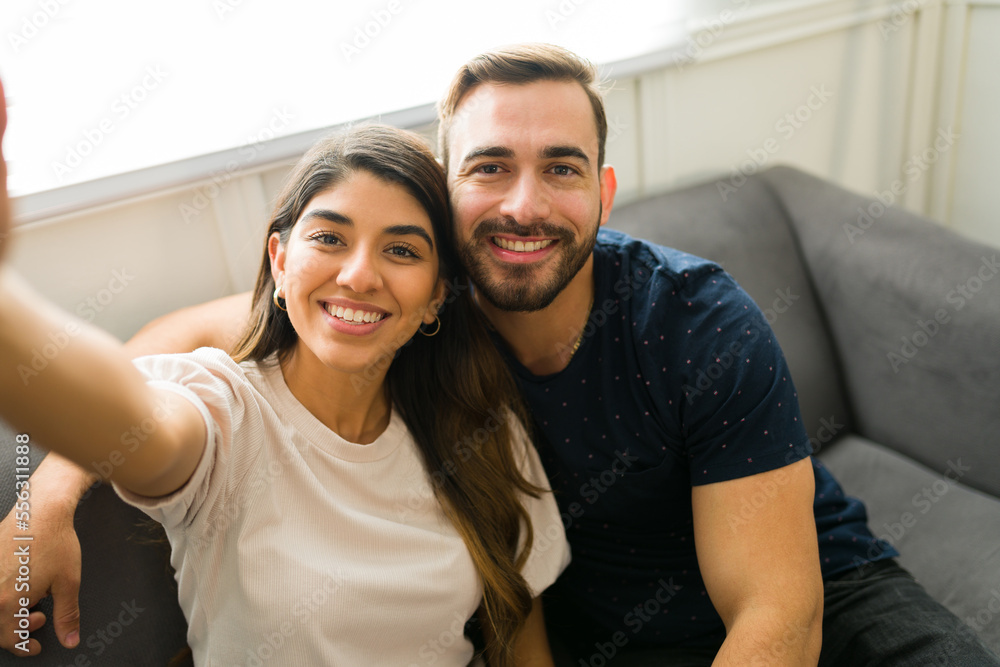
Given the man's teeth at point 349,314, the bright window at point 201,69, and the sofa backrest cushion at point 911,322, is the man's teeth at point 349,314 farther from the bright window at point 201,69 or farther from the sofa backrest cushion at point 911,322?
the sofa backrest cushion at point 911,322

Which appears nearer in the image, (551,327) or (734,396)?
(734,396)

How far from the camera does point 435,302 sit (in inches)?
47.9

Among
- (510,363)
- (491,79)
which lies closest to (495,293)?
(510,363)

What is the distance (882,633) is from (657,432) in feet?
1.64

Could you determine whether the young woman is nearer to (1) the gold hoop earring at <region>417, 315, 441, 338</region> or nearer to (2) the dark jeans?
(1) the gold hoop earring at <region>417, 315, 441, 338</region>

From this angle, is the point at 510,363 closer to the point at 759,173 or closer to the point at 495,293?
the point at 495,293

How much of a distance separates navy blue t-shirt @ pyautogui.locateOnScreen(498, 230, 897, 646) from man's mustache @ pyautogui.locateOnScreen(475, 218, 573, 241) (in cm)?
16

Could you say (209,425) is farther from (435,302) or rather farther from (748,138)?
(748,138)

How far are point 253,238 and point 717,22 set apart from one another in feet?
4.15

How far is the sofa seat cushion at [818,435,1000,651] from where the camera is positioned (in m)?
1.43

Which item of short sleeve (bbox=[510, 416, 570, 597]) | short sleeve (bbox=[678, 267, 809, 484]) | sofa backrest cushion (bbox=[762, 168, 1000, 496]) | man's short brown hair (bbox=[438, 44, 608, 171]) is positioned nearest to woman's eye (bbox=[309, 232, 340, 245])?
man's short brown hair (bbox=[438, 44, 608, 171])

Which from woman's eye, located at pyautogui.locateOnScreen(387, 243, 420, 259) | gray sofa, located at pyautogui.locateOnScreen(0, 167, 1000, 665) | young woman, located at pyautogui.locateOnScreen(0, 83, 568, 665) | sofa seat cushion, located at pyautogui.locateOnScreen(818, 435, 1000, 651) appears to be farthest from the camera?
gray sofa, located at pyautogui.locateOnScreen(0, 167, 1000, 665)

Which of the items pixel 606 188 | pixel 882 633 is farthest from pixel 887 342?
pixel 606 188

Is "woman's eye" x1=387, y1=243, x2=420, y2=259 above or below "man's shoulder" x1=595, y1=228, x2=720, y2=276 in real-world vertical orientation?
above
